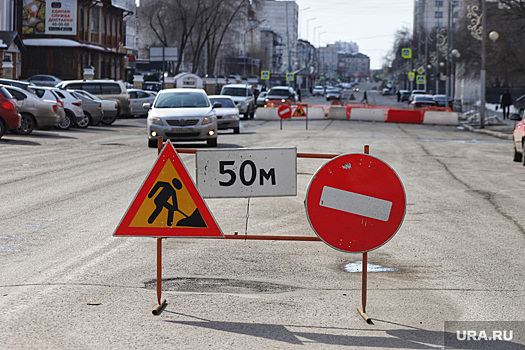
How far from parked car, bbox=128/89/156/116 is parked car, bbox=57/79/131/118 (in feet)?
7.73

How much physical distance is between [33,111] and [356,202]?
72.3 feet

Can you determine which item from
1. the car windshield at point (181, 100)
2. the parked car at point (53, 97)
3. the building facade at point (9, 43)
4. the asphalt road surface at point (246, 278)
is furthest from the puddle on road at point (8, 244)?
the building facade at point (9, 43)

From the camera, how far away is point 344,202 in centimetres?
616

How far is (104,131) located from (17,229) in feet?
71.4

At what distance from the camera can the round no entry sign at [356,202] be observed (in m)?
6.12

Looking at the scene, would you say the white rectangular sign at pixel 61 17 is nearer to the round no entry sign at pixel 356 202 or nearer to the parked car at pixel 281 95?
the parked car at pixel 281 95

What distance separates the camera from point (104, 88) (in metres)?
37.8

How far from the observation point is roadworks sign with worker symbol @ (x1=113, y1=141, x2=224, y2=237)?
613 cm

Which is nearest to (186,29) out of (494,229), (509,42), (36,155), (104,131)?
(509,42)

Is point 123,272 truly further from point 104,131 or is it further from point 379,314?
point 104,131

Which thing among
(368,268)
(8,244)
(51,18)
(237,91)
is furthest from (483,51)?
(51,18)

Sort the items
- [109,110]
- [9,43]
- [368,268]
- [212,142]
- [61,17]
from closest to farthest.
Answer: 1. [368,268]
2. [212,142]
3. [109,110]
4. [9,43]
5. [61,17]

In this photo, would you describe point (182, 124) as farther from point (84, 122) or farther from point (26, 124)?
point (84, 122)

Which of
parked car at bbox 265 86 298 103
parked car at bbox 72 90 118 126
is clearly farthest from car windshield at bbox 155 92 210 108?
parked car at bbox 265 86 298 103
